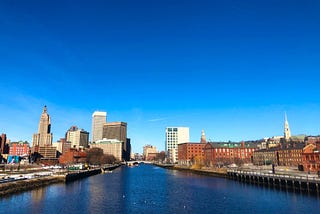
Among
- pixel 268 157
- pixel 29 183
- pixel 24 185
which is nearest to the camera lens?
pixel 24 185

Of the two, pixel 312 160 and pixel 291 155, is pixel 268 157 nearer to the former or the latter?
pixel 291 155

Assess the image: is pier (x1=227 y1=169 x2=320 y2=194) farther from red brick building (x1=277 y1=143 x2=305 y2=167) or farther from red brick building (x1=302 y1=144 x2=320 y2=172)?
red brick building (x1=277 y1=143 x2=305 y2=167)

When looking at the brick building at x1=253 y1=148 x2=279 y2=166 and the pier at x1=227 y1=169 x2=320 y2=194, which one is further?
the brick building at x1=253 y1=148 x2=279 y2=166

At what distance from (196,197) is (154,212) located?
18.6m

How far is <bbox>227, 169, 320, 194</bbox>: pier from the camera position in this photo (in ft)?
232

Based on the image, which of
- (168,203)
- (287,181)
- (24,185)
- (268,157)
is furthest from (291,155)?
(24,185)

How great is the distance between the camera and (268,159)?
18588cm

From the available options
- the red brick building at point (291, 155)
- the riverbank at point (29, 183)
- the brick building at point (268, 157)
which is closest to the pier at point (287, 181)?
the red brick building at point (291, 155)

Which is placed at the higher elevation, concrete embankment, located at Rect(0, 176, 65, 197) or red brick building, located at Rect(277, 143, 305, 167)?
red brick building, located at Rect(277, 143, 305, 167)

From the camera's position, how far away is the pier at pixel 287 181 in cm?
7062

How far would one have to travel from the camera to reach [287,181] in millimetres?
80812

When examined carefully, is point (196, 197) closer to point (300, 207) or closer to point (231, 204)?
point (231, 204)

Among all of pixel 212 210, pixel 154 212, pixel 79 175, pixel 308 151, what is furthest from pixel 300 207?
pixel 79 175

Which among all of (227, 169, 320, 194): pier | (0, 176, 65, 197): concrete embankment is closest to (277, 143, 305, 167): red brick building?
(227, 169, 320, 194): pier
